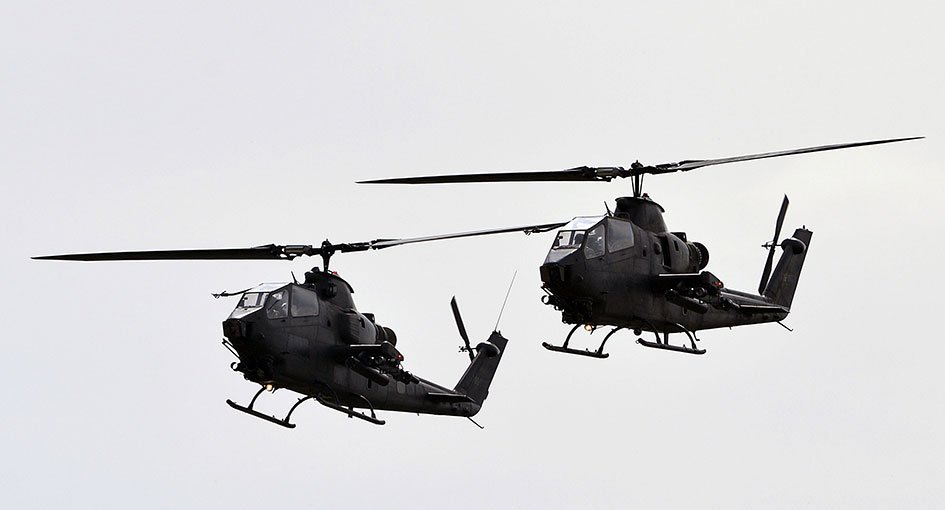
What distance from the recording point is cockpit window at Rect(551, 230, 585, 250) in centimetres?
4019

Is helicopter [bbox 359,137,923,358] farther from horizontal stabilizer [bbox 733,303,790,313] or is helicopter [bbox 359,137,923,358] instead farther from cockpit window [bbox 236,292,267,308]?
cockpit window [bbox 236,292,267,308]

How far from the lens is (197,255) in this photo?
4359cm

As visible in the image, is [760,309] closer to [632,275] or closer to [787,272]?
[787,272]

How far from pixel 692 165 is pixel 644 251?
2.34 m

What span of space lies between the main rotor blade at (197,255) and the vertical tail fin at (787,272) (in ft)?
42.1

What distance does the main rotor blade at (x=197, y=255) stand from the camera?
4297 cm

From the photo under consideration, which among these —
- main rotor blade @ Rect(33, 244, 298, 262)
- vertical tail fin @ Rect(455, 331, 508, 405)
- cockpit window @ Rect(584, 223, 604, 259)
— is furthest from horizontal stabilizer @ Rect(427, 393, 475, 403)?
cockpit window @ Rect(584, 223, 604, 259)

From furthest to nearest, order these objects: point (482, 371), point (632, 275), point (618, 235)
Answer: point (482, 371), point (632, 275), point (618, 235)

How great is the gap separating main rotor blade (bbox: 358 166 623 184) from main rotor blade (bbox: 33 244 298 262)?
145 inches

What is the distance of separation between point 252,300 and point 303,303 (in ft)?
4.09

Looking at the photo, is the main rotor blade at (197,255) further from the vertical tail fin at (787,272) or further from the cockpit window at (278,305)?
the vertical tail fin at (787,272)

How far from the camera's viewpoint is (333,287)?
44.3 meters

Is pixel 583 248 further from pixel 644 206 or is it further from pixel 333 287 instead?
pixel 333 287

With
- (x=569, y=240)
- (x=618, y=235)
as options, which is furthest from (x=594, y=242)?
(x=618, y=235)
